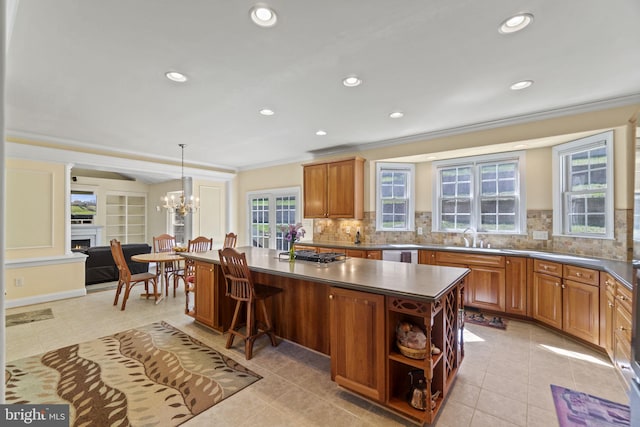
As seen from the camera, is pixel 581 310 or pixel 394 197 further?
pixel 394 197

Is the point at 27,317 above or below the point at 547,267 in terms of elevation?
below

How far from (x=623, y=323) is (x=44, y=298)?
24.3 feet

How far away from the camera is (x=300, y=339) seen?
2.95m

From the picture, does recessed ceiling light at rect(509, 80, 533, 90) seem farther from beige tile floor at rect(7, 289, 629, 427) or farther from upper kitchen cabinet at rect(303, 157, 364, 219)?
beige tile floor at rect(7, 289, 629, 427)

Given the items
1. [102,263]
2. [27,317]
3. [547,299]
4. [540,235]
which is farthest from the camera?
[102,263]

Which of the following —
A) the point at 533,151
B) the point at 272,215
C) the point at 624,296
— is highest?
the point at 533,151

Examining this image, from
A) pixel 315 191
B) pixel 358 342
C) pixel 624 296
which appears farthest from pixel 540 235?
pixel 315 191

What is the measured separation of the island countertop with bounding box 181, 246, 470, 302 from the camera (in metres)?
1.86

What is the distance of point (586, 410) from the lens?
2010 millimetres

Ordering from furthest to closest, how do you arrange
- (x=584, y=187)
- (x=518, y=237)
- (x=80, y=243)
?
(x=80, y=243), (x=518, y=237), (x=584, y=187)

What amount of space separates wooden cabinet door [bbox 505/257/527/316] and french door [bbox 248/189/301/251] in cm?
401

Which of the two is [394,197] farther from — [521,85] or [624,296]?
[624,296]

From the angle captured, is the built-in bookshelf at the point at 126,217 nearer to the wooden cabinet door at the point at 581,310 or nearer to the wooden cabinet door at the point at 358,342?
the wooden cabinet door at the point at 358,342

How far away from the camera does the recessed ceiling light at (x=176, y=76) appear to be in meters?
2.48
